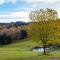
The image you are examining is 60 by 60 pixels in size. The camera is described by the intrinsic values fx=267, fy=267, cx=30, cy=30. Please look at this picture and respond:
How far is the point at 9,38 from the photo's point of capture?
105 meters

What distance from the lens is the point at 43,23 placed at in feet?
166

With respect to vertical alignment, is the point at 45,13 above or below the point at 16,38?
above

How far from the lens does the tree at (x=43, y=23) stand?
50719mm

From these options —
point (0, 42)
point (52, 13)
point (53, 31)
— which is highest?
point (52, 13)

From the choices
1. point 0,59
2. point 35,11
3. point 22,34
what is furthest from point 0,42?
point 0,59

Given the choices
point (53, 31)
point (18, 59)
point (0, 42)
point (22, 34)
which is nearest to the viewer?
point (18, 59)

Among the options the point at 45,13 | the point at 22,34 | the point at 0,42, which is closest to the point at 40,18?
the point at 45,13

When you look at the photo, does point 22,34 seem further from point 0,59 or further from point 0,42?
point 0,59

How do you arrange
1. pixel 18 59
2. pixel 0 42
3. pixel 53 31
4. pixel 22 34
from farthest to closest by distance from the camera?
pixel 22 34 → pixel 0 42 → pixel 53 31 → pixel 18 59

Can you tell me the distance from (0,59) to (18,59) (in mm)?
2694

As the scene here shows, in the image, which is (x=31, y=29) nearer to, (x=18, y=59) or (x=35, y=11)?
(x=35, y=11)

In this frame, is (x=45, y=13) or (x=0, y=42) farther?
(x=0, y=42)

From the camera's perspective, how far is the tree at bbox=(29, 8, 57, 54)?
50719 mm

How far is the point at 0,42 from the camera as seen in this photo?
10325 cm
